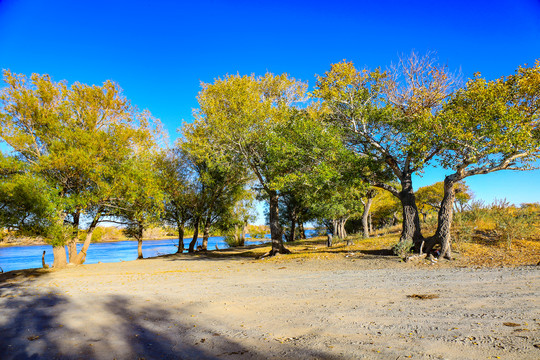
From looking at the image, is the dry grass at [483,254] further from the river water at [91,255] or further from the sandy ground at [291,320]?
the river water at [91,255]

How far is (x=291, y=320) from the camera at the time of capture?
5.12 meters

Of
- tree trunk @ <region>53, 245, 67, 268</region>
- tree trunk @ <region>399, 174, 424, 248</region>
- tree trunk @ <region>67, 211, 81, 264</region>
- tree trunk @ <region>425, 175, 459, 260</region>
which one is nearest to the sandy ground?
tree trunk @ <region>425, 175, 459, 260</region>

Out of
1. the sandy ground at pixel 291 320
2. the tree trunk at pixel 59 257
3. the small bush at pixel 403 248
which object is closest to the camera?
the sandy ground at pixel 291 320

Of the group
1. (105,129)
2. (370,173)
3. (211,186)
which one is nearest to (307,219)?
(211,186)

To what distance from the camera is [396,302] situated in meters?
5.91

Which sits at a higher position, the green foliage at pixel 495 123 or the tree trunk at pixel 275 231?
the green foliage at pixel 495 123

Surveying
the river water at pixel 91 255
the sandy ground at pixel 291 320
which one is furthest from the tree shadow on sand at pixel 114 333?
the river water at pixel 91 255

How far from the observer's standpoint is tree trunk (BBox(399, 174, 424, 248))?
14000 mm

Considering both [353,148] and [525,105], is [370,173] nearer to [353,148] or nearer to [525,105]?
[353,148]

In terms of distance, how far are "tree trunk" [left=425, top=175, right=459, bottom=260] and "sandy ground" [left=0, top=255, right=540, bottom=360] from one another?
3435 mm

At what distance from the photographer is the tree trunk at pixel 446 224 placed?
12350 mm

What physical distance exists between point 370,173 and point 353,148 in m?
1.54

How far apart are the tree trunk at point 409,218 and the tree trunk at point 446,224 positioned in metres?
0.83

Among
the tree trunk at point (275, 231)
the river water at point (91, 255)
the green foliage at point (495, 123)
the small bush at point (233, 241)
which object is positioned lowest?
the river water at point (91, 255)
